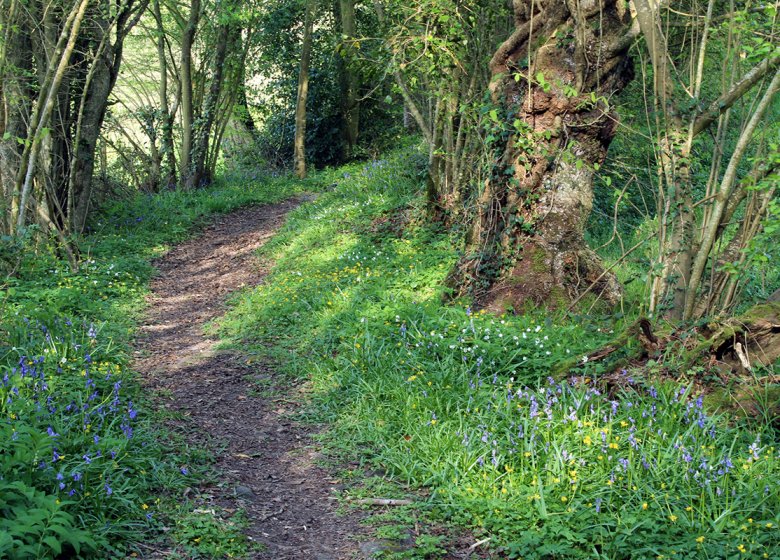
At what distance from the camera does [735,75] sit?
5.73 m

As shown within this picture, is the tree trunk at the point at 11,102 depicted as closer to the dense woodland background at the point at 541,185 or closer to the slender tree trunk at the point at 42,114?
the dense woodland background at the point at 541,185

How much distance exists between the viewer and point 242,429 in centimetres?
541

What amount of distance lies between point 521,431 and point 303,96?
16145 mm

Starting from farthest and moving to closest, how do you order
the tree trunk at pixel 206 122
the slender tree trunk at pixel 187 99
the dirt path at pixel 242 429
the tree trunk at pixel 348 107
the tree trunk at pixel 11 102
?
the tree trunk at pixel 348 107, the tree trunk at pixel 206 122, the slender tree trunk at pixel 187 99, the tree trunk at pixel 11 102, the dirt path at pixel 242 429

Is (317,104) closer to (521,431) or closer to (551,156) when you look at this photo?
(551,156)

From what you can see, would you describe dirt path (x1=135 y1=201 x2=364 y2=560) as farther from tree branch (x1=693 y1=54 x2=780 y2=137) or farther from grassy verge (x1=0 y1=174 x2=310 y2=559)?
tree branch (x1=693 y1=54 x2=780 y2=137)

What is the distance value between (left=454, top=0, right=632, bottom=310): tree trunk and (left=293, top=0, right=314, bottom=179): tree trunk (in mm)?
12456

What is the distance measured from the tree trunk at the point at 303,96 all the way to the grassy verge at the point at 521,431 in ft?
39.9

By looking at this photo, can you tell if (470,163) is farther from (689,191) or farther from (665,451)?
(665,451)

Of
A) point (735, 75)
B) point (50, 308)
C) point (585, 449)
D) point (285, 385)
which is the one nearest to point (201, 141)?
point (50, 308)

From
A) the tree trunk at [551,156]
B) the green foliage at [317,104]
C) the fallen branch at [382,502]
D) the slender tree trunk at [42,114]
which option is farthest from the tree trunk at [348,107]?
the fallen branch at [382,502]

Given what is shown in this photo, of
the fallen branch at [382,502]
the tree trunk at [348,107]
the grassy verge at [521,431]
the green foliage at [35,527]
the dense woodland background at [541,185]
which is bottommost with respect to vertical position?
the fallen branch at [382,502]

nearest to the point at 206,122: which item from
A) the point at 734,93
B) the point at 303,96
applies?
the point at 303,96

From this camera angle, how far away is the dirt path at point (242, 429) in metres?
4.02
